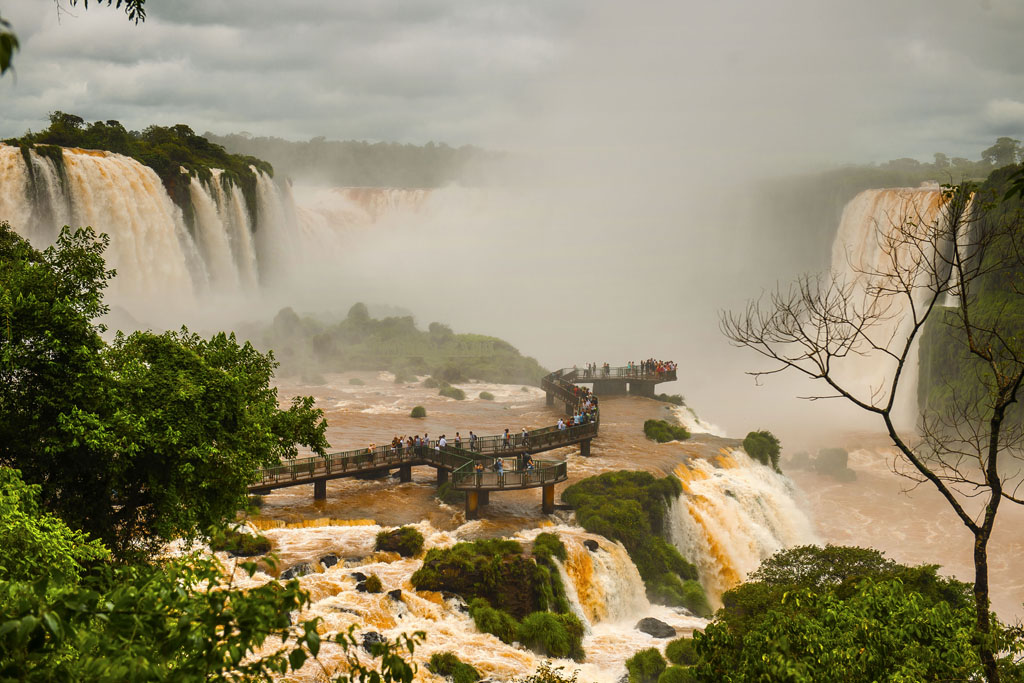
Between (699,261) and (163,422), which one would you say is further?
(699,261)

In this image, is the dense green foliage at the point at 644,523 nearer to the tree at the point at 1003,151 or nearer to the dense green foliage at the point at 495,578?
the dense green foliage at the point at 495,578

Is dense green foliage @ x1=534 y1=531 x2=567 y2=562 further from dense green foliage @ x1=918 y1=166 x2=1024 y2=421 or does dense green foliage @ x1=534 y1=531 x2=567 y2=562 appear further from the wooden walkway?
dense green foliage @ x1=918 y1=166 x2=1024 y2=421

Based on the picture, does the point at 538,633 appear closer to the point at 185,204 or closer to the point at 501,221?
the point at 185,204

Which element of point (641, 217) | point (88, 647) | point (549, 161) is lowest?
point (88, 647)

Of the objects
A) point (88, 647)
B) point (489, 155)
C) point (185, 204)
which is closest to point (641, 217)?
point (489, 155)

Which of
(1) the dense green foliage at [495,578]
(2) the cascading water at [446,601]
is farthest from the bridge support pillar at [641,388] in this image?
(1) the dense green foliage at [495,578]

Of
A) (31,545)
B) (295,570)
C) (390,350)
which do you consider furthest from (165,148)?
(31,545)

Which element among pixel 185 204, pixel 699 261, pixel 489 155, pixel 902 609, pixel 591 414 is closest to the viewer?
pixel 902 609
